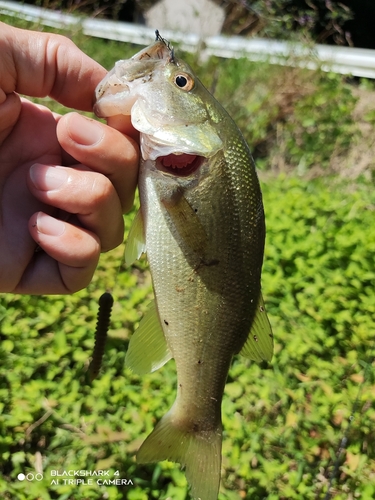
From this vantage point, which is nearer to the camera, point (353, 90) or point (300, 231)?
point (300, 231)

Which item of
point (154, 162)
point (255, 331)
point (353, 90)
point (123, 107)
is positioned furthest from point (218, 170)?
point (353, 90)

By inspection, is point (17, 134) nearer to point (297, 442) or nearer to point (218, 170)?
point (218, 170)

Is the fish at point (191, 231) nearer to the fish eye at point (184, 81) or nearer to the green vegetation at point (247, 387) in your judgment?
the fish eye at point (184, 81)

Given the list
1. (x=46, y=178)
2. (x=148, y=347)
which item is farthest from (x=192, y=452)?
(x=46, y=178)

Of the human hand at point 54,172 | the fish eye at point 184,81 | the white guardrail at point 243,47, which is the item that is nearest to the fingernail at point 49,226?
the human hand at point 54,172

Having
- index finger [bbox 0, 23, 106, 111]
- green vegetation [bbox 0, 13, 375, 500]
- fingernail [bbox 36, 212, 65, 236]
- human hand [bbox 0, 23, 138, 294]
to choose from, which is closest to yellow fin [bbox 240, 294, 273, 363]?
human hand [bbox 0, 23, 138, 294]
